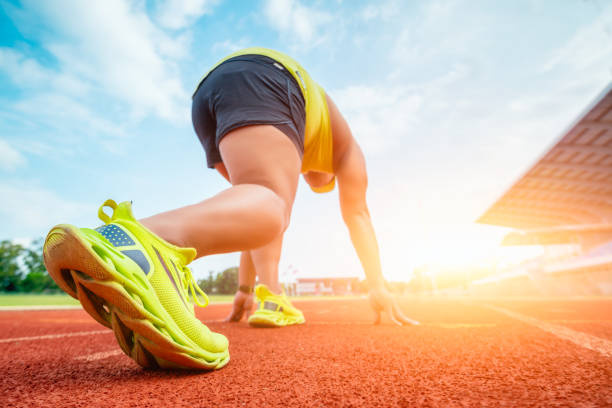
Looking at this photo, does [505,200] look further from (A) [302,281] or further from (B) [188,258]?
(A) [302,281]

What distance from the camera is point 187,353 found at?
0.83 m

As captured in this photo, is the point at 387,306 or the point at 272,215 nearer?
the point at 272,215

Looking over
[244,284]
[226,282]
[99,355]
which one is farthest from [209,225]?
[226,282]

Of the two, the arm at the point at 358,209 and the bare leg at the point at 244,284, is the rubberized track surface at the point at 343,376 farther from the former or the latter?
the bare leg at the point at 244,284

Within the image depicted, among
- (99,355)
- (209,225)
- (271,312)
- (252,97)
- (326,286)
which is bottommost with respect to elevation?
(99,355)

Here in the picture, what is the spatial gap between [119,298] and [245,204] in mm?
405

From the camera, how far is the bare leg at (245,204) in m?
0.91

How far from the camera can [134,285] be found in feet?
2.40

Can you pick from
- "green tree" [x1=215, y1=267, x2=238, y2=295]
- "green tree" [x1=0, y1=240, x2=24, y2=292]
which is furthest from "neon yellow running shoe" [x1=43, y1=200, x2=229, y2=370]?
"green tree" [x1=0, y1=240, x2=24, y2=292]

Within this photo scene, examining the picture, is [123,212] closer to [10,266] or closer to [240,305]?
[240,305]

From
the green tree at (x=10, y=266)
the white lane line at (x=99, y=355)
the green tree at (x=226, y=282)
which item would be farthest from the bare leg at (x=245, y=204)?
the green tree at (x=10, y=266)

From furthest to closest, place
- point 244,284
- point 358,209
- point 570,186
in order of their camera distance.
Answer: point 570,186, point 244,284, point 358,209

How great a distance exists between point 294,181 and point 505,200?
25.1 m

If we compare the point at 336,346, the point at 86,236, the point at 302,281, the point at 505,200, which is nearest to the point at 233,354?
the point at 336,346
